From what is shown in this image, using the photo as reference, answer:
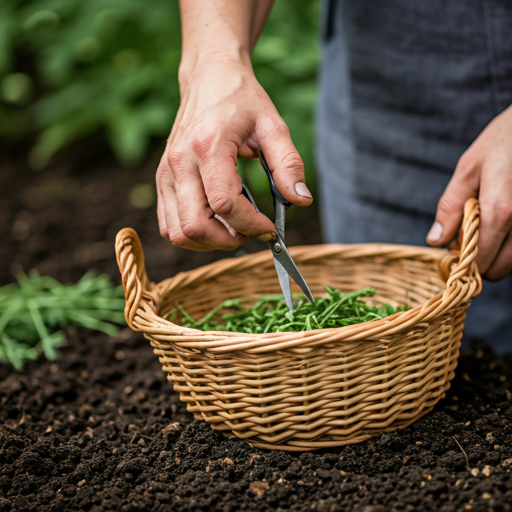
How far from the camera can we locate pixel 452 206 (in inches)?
48.6

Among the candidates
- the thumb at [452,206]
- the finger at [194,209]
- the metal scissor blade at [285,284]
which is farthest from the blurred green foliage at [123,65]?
the finger at [194,209]

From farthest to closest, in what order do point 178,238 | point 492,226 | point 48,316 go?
point 48,316 → point 492,226 → point 178,238

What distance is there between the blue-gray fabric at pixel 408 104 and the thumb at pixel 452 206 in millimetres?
505

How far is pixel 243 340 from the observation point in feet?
2.94

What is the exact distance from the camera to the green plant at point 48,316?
5.53ft

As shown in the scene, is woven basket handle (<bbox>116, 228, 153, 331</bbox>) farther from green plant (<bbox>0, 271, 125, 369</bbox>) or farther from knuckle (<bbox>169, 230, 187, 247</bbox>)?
green plant (<bbox>0, 271, 125, 369</bbox>)

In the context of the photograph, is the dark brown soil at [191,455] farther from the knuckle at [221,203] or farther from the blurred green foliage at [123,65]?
the blurred green foliage at [123,65]

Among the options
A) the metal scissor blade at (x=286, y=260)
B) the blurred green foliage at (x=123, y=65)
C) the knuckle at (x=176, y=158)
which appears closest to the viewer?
the knuckle at (x=176, y=158)

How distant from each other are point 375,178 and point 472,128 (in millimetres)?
378

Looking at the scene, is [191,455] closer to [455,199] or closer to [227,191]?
[227,191]

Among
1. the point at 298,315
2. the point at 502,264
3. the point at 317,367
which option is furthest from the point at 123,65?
the point at 317,367

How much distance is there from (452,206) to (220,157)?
0.61 m

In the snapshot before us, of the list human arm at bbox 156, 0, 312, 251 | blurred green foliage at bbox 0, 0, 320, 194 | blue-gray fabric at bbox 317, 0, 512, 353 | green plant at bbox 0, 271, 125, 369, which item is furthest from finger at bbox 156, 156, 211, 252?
blurred green foliage at bbox 0, 0, 320, 194

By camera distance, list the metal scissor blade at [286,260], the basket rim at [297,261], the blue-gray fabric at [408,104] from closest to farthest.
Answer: the basket rim at [297,261]
the metal scissor blade at [286,260]
the blue-gray fabric at [408,104]
